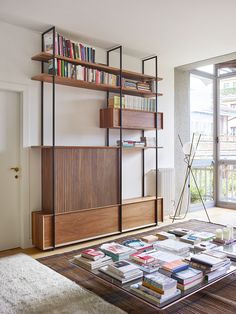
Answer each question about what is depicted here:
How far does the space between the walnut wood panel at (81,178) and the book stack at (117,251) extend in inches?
47.6

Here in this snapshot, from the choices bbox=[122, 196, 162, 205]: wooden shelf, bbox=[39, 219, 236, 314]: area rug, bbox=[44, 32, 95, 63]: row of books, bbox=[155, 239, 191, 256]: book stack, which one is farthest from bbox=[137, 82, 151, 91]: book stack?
bbox=[39, 219, 236, 314]: area rug

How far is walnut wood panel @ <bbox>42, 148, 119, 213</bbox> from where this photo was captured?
3781mm

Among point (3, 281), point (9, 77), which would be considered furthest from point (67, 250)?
point (9, 77)

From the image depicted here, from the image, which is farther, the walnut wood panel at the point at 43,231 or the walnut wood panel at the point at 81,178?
the walnut wood panel at the point at 81,178

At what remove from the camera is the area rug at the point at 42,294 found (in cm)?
227

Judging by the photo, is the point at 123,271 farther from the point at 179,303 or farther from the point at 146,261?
the point at 179,303

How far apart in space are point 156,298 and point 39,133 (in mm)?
2554

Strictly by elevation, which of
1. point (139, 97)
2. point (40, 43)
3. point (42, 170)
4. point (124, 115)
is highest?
point (40, 43)

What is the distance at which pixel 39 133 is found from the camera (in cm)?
390

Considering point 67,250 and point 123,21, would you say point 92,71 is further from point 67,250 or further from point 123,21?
point 67,250

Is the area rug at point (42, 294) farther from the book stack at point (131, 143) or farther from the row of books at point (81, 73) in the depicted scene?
the row of books at point (81, 73)

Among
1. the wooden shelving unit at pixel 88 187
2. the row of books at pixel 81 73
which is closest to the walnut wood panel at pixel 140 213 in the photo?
the wooden shelving unit at pixel 88 187

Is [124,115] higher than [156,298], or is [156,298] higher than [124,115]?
[124,115]

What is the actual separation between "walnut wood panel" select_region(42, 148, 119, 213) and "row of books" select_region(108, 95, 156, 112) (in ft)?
2.24
